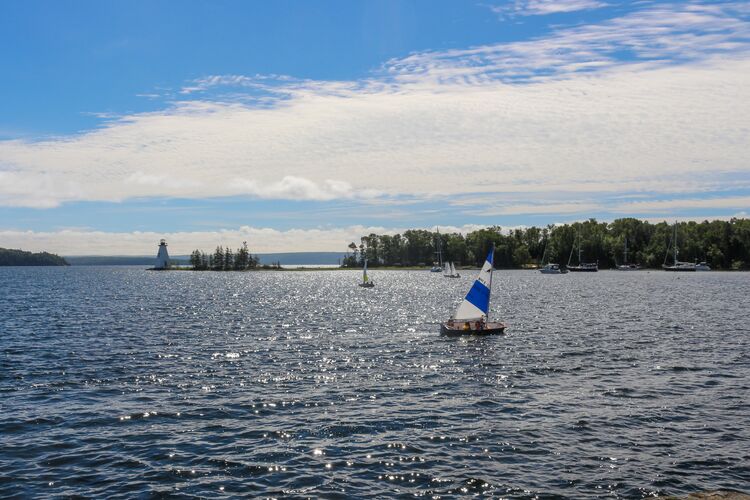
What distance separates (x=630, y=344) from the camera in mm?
62500

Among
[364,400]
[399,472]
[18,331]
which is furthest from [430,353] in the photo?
[18,331]

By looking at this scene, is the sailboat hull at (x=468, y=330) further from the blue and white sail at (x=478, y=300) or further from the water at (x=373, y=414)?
the water at (x=373, y=414)

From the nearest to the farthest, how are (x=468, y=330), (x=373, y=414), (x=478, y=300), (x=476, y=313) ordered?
(x=373, y=414) < (x=468, y=330) < (x=478, y=300) < (x=476, y=313)

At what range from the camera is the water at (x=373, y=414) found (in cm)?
2538

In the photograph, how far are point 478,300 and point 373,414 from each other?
37.2 m

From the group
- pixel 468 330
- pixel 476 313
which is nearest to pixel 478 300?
pixel 476 313

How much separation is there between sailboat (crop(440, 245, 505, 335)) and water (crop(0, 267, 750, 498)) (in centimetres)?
246

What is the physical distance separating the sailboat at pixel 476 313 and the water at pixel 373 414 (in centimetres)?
246

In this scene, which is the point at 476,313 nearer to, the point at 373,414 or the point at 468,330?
the point at 468,330

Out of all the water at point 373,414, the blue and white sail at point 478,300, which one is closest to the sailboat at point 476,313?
the blue and white sail at point 478,300

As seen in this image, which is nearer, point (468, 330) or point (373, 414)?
point (373, 414)

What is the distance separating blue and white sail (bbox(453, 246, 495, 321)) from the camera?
68.5 metres

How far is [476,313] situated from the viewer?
232ft

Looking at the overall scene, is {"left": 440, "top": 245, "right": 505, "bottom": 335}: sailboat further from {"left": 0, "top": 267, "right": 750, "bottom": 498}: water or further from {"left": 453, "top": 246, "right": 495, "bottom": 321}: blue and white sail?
{"left": 0, "top": 267, "right": 750, "bottom": 498}: water
